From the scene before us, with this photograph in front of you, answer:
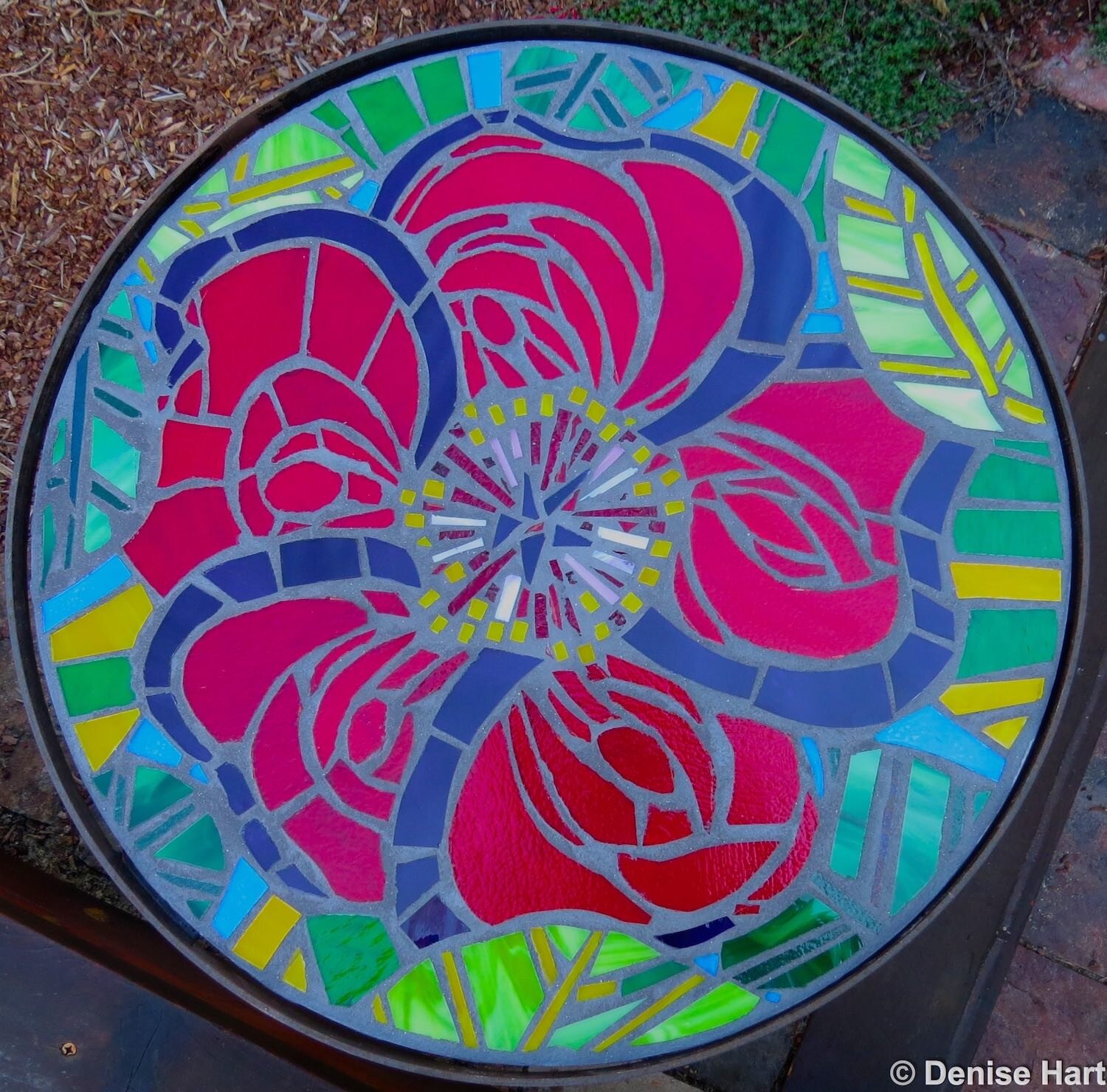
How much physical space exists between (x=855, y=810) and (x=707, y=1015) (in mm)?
585

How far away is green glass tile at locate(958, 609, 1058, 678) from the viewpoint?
192 centimetres

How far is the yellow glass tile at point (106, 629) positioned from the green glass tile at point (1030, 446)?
79.0 inches

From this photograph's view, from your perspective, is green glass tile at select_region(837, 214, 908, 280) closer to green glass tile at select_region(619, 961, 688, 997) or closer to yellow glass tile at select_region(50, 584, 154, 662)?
green glass tile at select_region(619, 961, 688, 997)

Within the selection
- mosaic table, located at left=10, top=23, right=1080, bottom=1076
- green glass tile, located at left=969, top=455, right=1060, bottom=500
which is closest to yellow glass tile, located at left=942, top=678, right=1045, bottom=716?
mosaic table, located at left=10, top=23, right=1080, bottom=1076

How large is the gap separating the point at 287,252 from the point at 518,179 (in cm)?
55

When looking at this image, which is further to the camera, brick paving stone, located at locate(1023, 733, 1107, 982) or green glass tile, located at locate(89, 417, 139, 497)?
brick paving stone, located at locate(1023, 733, 1107, 982)

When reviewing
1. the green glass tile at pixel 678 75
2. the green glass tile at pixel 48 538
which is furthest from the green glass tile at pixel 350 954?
the green glass tile at pixel 678 75

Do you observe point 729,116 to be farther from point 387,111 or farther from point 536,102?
point 387,111

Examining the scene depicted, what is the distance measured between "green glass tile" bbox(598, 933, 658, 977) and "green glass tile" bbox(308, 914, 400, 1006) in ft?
1.51

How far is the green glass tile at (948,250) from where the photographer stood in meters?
1.96

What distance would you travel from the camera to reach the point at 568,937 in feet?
6.21

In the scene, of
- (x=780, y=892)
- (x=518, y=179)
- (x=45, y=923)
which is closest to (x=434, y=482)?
(x=518, y=179)

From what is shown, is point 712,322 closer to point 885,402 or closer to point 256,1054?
point 885,402

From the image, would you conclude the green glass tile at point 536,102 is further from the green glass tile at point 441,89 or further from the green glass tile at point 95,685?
the green glass tile at point 95,685
